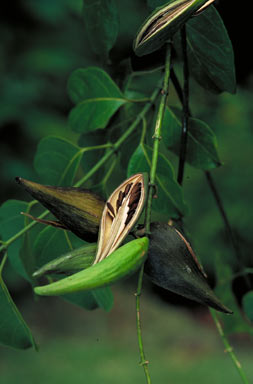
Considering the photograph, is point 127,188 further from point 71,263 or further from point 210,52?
point 210,52

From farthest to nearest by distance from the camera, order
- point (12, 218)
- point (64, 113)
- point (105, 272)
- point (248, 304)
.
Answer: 1. point (64, 113)
2. point (248, 304)
3. point (12, 218)
4. point (105, 272)

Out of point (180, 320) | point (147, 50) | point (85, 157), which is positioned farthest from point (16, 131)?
point (147, 50)

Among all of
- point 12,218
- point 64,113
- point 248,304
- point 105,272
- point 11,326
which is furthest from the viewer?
point 64,113

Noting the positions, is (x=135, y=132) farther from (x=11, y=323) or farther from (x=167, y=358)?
(x=167, y=358)

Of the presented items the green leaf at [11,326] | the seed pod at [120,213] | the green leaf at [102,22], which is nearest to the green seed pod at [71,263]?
the seed pod at [120,213]

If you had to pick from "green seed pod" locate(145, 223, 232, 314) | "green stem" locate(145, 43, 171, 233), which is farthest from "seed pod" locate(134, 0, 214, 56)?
"green seed pod" locate(145, 223, 232, 314)

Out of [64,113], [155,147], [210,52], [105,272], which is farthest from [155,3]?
[64,113]

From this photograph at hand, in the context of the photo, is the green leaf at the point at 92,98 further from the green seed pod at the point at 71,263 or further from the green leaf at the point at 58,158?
the green seed pod at the point at 71,263
